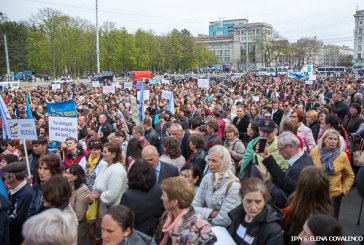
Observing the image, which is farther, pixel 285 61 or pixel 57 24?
pixel 285 61

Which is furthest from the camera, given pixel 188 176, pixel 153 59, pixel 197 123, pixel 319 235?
pixel 153 59

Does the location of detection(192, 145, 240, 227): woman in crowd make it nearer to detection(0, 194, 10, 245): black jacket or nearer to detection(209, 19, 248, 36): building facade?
detection(0, 194, 10, 245): black jacket

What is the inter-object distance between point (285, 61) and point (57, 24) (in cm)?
9189

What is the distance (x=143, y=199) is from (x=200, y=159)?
187 cm

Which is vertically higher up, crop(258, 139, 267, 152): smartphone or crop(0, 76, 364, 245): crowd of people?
crop(258, 139, 267, 152): smartphone

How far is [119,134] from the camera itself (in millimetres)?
6980

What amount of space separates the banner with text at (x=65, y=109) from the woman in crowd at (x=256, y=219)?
6816 millimetres

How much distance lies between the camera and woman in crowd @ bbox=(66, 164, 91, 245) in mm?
4336

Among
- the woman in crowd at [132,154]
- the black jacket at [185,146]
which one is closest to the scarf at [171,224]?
the woman in crowd at [132,154]

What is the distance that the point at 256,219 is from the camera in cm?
287

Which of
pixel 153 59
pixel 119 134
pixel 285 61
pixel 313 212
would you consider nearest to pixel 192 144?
pixel 119 134

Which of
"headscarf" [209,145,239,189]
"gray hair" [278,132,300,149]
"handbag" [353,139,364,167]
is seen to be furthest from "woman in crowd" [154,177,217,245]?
"handbag" [353,139,364,167]

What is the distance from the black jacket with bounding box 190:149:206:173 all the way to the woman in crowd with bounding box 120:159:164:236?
1662mm

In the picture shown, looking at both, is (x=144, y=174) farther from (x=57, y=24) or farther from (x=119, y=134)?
(x=57, y=24)
